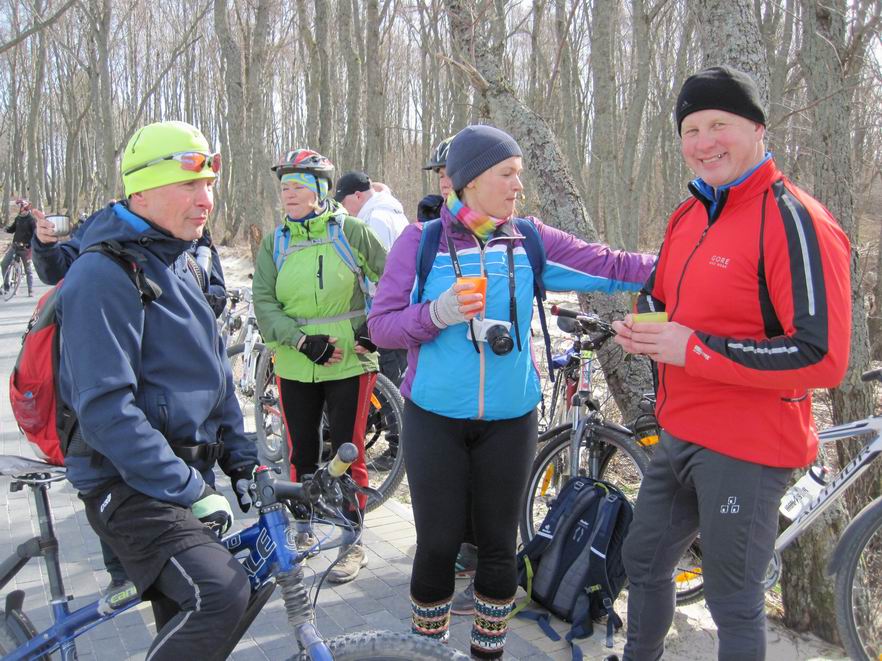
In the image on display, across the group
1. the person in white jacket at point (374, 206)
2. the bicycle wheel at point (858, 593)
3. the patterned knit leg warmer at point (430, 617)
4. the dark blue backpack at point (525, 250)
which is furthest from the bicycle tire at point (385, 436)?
the bicycle wheel at point (858, 593)

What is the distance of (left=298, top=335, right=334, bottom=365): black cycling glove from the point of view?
3869 millimetres

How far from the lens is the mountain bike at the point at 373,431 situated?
4980 millimetres

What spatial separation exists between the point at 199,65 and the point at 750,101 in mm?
37387

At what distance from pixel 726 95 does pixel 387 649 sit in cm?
183

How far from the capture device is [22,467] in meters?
2.27

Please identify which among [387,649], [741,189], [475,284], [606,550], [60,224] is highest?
[741,189]

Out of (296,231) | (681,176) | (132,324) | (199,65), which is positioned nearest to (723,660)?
(132,324)

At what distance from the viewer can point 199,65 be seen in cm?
3541

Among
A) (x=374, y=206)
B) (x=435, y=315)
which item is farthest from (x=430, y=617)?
(x=374, y=206)

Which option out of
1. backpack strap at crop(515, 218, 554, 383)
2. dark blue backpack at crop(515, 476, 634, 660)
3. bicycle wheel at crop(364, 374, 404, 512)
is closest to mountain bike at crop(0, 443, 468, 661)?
backpack strap at crop(515, 218, 554, 383)

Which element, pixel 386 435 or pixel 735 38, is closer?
pixel 735 38

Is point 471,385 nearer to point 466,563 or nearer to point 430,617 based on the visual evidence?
point 430,617

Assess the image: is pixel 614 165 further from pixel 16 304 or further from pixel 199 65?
pixel 199 65

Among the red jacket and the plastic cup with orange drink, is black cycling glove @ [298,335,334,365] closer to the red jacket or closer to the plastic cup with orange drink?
the plastic cup with orange drink
